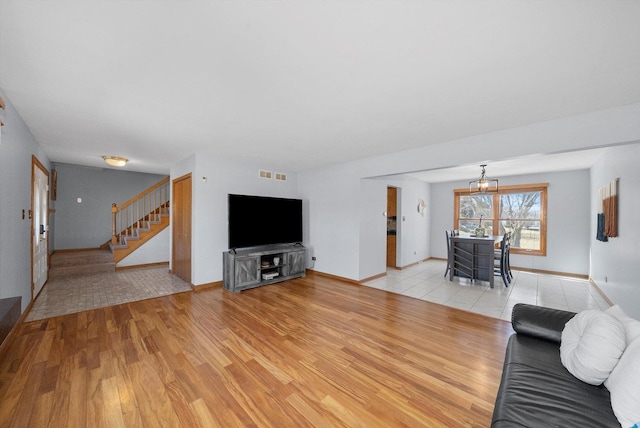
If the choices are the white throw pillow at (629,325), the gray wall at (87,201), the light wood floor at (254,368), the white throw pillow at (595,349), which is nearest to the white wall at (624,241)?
the light wood floor at (254,368)

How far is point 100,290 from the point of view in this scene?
13.7 ft

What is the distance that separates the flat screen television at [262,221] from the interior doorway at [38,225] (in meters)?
2.61

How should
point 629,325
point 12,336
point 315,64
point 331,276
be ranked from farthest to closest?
point 331,276 < point 12,336 < point 315,64 < point 629,325

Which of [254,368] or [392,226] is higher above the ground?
[392,226]

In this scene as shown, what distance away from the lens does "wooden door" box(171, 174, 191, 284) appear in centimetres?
455

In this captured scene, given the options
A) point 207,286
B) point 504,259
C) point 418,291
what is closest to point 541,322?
point 418,291

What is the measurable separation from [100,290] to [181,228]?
61.9 inches

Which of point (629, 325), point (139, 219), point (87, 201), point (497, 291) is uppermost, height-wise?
point (87, 201)

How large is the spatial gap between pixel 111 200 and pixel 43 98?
236 inches

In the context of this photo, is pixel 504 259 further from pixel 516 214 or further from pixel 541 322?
pixel 541 322

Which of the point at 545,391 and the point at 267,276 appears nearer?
the point at 545,391

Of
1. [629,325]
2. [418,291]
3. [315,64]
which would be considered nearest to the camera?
[629,325]

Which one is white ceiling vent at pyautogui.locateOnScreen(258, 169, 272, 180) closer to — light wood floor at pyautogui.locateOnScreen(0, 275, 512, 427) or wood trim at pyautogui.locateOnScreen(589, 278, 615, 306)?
light wood floor at pyautogui.locateOnScreen(0, 275, 512, 427)

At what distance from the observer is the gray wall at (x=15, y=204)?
7.66ft
